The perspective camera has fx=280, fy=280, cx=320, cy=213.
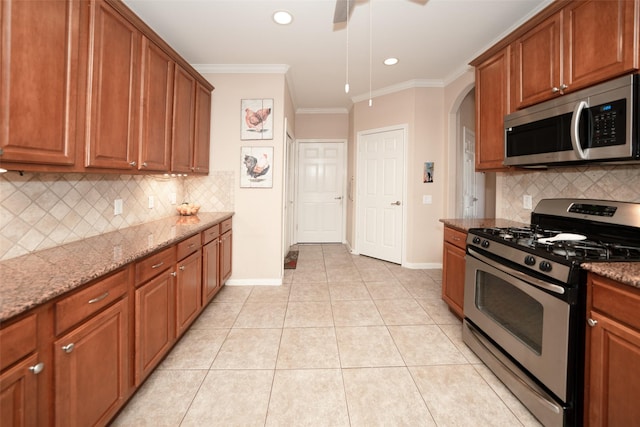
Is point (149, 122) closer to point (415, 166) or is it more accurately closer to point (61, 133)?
point (61, 133)

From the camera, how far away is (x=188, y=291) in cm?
225

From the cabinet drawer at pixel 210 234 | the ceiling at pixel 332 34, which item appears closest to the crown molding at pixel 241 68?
the ceiling at pixel 332 34

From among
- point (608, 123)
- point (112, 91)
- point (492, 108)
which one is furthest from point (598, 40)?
point (112, 91)

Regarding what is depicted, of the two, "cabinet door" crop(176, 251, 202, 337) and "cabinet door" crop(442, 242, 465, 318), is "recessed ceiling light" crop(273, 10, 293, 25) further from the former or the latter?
"cabinet door" crop(442, 242, 465, 318)

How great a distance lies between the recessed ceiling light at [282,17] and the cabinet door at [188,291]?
2177 mm

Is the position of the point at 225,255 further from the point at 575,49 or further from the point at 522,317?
the point at 575,49

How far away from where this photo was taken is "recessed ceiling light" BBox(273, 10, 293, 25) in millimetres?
2428

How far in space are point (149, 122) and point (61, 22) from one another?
82 cm

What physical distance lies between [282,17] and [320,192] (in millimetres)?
3625

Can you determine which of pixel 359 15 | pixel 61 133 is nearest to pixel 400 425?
pixel 61 133

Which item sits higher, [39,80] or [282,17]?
[282,17]

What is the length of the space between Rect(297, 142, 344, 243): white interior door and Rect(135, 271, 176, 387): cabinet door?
13.2 feet

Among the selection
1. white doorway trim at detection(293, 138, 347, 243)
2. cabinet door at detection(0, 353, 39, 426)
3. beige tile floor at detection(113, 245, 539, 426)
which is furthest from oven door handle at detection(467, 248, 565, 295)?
white doorway trim at detection(293, 138, 347, 243)

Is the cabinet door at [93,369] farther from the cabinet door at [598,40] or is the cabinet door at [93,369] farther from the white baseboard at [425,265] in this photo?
the white baseboard at [425,265]
